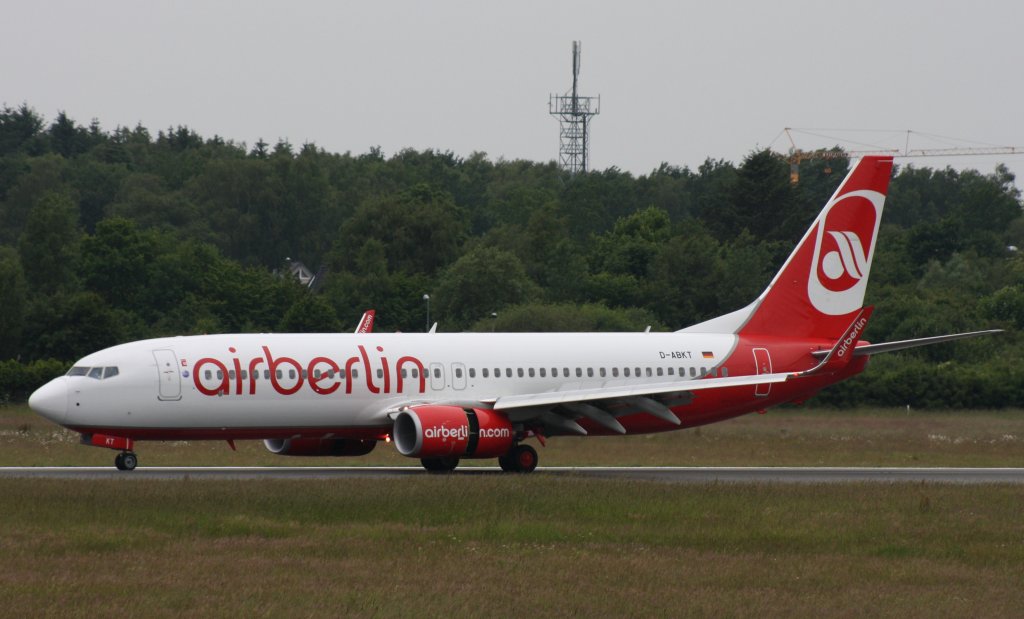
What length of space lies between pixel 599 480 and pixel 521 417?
12.8 feet

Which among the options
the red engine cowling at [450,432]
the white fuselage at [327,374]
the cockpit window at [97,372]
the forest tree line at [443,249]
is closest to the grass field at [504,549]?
the red engine cowling at [450,432]

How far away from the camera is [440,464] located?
38094 millimetres

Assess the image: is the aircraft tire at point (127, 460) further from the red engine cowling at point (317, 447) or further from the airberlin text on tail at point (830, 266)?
the airberlin text on tail at point (830, 266)

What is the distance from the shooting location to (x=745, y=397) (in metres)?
40.7

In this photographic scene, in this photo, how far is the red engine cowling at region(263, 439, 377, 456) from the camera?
38094 mm

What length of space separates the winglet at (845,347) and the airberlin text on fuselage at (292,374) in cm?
955

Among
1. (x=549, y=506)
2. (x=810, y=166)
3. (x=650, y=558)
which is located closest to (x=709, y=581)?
(x=650, y=558)

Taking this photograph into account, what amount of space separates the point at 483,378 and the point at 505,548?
581 inches

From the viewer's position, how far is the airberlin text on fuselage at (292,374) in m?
35.6

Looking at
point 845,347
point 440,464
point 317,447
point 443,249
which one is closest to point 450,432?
point 440,464

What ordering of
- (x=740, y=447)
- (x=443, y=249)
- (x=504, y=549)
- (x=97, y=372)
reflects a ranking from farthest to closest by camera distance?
(x=443, y=249)
(x=740, y=447)
(x=97, y=372)
(x=504, y=549)

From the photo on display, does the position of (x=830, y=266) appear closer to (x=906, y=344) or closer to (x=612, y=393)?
(x=906, y=344)

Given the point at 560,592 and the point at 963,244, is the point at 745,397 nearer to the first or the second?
the point at 560,592

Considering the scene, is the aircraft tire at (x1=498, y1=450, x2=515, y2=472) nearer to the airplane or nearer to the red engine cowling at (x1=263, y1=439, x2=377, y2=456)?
the airplane
